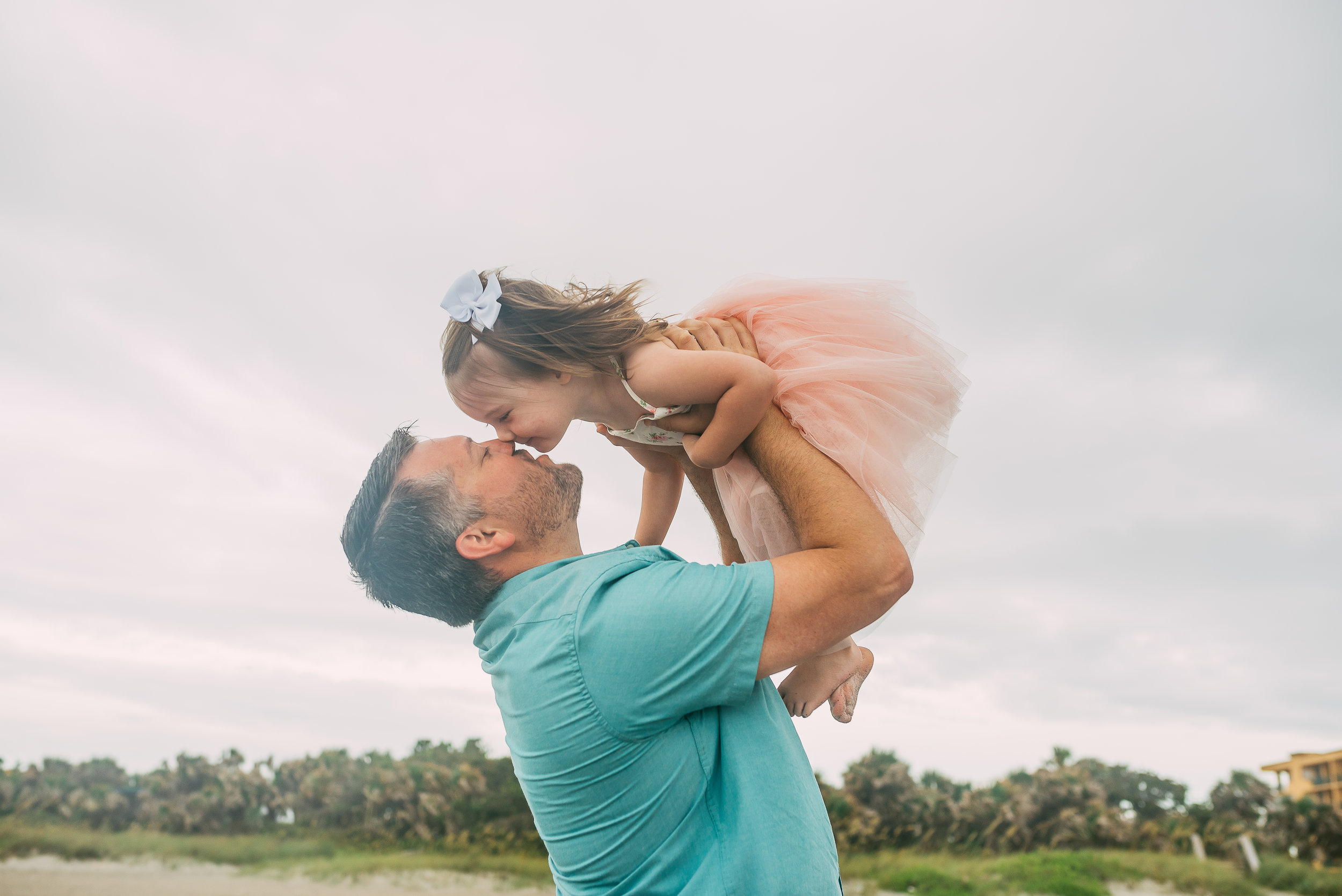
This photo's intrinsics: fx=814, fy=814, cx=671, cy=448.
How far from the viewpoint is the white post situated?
8133 millimetres

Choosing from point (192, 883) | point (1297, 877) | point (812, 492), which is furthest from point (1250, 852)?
point (192, 883)

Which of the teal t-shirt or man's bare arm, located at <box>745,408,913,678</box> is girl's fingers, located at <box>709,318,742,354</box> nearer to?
man's bare arm, located at <box>745,408,913,678</box>

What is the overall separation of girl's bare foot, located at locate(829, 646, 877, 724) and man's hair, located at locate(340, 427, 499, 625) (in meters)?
0.69

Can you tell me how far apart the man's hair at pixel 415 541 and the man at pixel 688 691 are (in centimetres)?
12

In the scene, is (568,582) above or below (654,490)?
below

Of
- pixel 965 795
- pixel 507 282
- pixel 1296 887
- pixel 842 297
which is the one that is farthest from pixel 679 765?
pixel 1296 887

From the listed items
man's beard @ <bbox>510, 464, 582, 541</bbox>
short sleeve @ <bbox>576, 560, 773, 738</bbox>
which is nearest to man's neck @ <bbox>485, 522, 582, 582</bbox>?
man's beard @ <bbox>510, 464, 582, 541</bbox>

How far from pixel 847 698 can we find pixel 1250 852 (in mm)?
9355

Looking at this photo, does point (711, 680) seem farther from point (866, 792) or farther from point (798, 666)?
point (866, 792)

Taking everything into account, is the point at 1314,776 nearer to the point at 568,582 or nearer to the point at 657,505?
the point at 657,505

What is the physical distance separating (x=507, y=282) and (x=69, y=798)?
31.8 ft

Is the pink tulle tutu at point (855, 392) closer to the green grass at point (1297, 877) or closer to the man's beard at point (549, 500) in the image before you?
the man's beard at point (549, 500)

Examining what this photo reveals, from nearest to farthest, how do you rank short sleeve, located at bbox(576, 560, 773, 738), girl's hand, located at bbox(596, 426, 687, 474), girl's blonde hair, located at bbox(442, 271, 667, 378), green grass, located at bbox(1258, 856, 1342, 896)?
short sleeve, located at bbox(576, 560, 773, 738) < girl's blonde hair, located at bbox(442, 271, 667, 378) < girl's hand, located at bbox(596, 426, 687, 474) < green grass, located at bbox(1258, 856, 1342, 896)

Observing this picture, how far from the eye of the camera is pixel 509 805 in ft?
25.6
